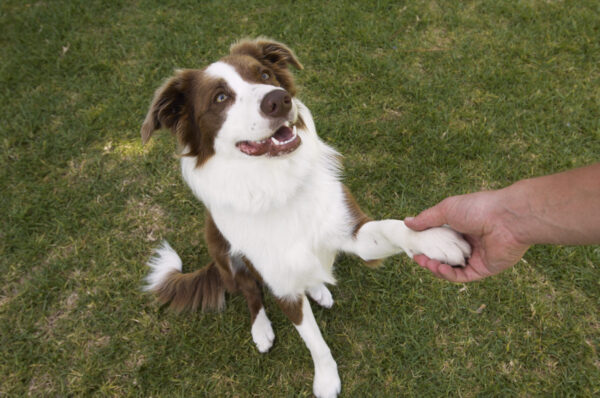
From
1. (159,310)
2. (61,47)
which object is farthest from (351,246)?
(61,47)

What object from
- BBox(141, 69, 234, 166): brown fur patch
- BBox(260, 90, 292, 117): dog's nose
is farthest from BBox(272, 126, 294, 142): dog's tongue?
BBox(141, 69, 234, 166): brown fur patch

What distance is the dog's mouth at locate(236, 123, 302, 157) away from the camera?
2.00m

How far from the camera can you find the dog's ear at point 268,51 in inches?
98.0

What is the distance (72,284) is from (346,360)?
7.76 feet

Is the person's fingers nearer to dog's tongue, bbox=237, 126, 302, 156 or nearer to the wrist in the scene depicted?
the wrist

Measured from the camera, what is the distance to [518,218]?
Answer: 1.57 meters

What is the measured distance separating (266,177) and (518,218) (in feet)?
4.09

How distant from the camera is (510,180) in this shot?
10.9 feet

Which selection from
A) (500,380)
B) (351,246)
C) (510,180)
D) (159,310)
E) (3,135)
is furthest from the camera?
(3,135)

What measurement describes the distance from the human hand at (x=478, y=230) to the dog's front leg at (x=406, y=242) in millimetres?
44

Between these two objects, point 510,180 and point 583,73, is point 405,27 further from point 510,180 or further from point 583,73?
point 510,180

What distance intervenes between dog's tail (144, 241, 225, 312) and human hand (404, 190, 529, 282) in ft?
5.56

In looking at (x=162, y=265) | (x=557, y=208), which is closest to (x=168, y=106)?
(x=162, y=265)

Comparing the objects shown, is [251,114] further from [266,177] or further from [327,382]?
[327,382]
